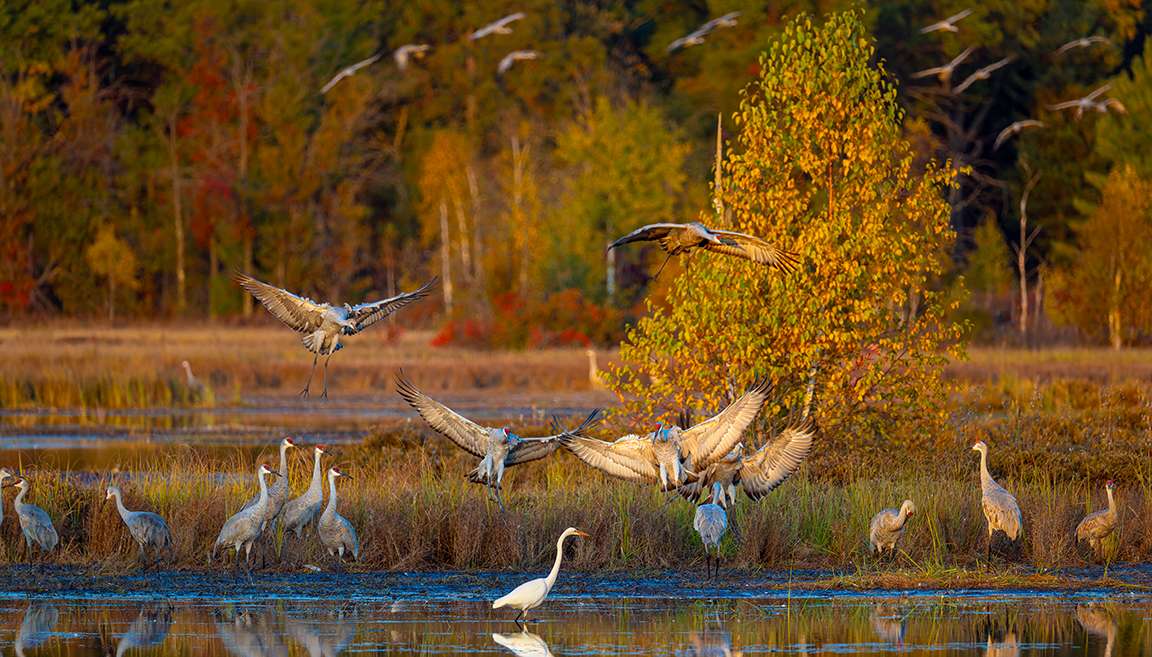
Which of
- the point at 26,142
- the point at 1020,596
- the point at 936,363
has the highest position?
the point at 26,142

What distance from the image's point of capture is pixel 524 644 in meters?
10.9

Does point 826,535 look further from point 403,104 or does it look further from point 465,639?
point 403,104

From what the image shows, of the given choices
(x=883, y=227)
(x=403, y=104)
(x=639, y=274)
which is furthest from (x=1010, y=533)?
(x=403, y=104)

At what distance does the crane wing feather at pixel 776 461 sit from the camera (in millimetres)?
13703

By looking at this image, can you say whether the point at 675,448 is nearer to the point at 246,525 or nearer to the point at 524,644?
the point at 524,644

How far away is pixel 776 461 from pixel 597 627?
295cm

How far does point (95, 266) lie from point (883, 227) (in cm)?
4521

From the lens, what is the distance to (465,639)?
36.5 ft

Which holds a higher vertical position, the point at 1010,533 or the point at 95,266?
the point at 95,266

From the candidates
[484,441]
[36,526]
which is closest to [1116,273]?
[484,441]

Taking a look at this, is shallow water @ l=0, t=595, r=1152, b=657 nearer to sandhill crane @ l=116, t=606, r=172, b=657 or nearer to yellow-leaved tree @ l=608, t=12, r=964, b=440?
sandhill crane @ l=116, t=606, r=172, b=657

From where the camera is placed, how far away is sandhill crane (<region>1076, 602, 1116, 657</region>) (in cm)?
1112

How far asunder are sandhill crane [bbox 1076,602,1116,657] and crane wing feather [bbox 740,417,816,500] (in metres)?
2.72

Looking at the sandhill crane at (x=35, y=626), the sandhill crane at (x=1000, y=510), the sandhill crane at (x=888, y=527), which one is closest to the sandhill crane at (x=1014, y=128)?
the sandhill crane at (x=1000, y=510)
